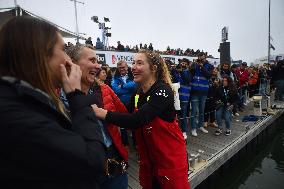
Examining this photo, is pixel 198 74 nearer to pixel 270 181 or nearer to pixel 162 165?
pixel 270 181

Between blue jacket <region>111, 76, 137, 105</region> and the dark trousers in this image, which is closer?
blue jacket <region>111, 76, 137, 105</region>

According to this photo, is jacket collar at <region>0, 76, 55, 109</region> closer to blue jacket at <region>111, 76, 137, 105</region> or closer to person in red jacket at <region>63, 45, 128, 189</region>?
person in red jacket at <region>63, 45, 128, 189</region>

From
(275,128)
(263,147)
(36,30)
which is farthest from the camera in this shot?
(275,128)

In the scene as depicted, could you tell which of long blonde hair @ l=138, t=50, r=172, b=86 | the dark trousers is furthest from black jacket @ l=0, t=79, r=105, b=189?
the dark trousers

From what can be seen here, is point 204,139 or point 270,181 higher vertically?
point 204,139

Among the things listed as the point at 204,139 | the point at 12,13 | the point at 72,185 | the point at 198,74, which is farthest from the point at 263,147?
the point at 72,185

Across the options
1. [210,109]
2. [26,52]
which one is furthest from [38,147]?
[210,109]

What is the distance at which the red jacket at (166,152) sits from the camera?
2.79m

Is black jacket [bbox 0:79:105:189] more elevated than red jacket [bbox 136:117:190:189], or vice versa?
black jacket [bbox 0:79:105:189]

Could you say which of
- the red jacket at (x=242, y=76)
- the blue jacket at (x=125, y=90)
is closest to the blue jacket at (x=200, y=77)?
the blue jacket at (x=125, y=90)

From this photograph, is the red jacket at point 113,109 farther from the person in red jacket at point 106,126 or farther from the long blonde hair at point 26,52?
the long blonde hair at point 26,52

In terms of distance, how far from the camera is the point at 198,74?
848cm

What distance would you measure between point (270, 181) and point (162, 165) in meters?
6.94

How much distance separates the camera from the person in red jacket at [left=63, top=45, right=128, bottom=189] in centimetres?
253
